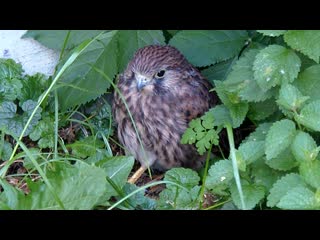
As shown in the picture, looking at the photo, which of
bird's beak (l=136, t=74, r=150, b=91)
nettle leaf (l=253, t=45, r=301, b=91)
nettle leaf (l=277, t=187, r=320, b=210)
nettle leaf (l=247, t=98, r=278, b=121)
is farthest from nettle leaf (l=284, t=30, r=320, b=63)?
bird's beak (l=136, t=74, r=150, b=91)

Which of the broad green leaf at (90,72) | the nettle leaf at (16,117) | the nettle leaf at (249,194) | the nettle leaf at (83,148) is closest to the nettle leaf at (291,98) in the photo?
the nettle leaf at (249,194)

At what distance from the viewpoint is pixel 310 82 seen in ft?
12.2

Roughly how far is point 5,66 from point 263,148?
5.49ft

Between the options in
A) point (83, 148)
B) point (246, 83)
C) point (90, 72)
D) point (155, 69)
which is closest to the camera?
point (246, 83)

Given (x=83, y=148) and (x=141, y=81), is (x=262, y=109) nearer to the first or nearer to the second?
(x=141, y=81)

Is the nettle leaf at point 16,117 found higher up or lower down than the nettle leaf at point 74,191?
lower down

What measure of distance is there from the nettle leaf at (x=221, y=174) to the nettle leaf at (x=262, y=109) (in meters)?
0.54

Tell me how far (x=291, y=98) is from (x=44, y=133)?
4.67 feet

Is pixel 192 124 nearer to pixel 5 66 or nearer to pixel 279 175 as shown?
pixel 279 175

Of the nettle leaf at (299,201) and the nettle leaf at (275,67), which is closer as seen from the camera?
the nettle leaf at (299,201)

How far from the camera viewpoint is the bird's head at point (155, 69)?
4.22m

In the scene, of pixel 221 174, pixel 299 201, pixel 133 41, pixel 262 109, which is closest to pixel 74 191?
pixel 221 174

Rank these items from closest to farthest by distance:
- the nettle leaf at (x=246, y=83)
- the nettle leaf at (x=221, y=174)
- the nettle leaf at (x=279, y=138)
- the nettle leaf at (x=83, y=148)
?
the nettle leaf at (x=279, y=138), the nettle leaf at (x=221, y=174), the nettle leaf at (x=246, y=83), the nettle leaf at (x=83, y=148)

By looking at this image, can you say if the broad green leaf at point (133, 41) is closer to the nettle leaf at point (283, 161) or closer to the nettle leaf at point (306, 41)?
the nettle leaf at point (306, 41)
